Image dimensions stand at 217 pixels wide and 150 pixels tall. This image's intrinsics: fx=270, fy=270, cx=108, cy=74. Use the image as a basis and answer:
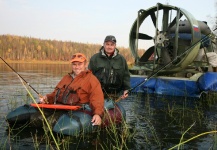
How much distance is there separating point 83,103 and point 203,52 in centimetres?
731

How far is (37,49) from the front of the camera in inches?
1518

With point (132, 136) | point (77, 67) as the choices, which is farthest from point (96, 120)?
point (77, 67)

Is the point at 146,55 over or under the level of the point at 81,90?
→ over

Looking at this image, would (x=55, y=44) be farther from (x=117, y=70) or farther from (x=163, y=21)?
(x=117, y=70)

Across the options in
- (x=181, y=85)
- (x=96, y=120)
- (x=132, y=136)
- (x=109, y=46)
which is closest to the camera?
(x=96, y=120)

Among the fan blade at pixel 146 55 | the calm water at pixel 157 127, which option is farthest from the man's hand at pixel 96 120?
the fan blade at pixel 146 55

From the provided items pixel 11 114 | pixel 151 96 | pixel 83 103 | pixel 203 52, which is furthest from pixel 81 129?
pixel 203 52

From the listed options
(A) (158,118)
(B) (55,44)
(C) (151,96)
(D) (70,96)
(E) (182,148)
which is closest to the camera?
(E) (182,148)

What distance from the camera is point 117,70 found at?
6.14m

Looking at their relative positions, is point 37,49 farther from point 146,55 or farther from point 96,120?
point 96,120

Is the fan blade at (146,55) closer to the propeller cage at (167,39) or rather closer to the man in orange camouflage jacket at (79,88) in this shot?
the propeller cage at (167,39)

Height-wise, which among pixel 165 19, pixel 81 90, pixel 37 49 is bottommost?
pixel 81 90

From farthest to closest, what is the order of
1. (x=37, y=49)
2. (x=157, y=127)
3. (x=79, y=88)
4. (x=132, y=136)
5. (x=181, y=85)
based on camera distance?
(x=37, y=49), (x=181, y=85), (x=157, y=127), (x=79, y=88), (x=132, y=136)

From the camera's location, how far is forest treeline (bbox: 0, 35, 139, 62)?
35688mm
